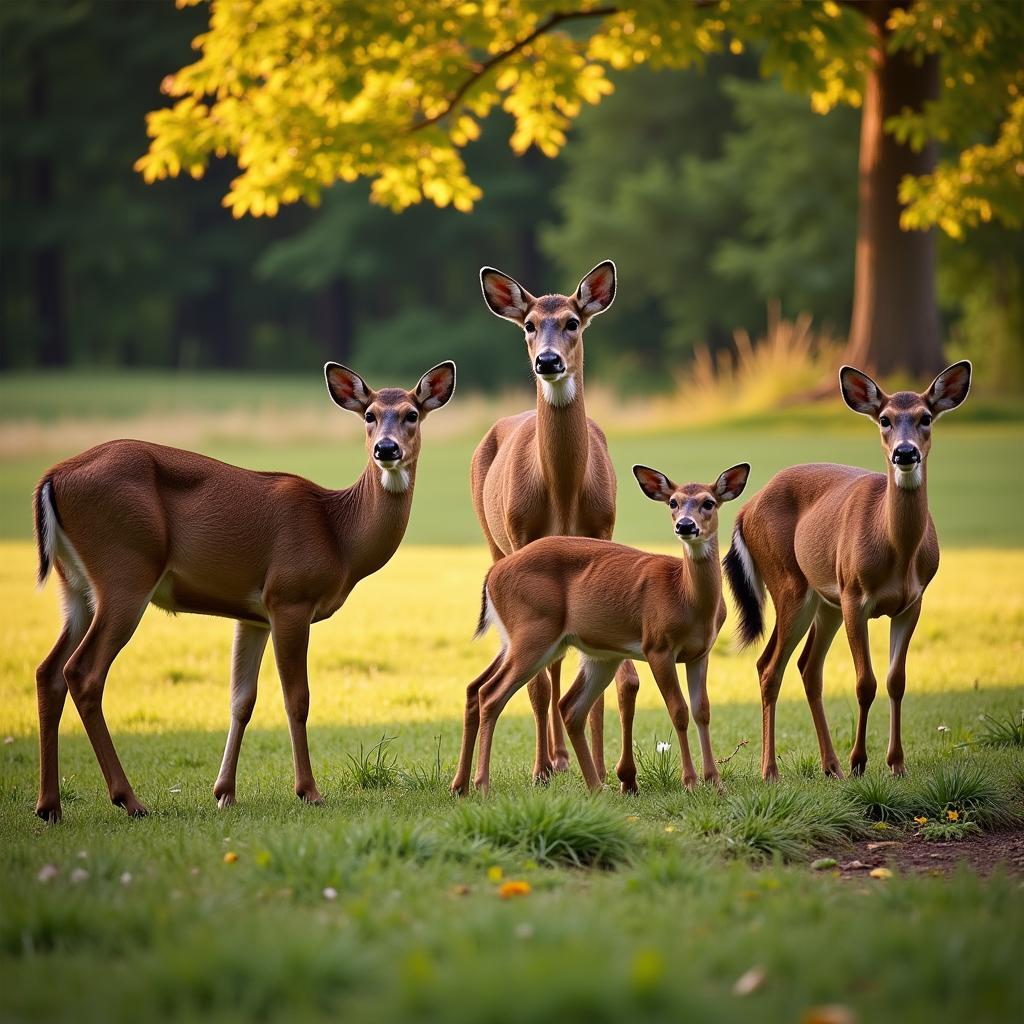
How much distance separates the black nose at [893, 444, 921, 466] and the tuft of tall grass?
84.3 inches

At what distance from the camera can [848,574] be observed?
704 cm

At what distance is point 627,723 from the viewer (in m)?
6.90

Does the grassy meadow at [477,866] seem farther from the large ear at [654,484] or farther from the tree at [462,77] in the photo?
the tree at [462,77]

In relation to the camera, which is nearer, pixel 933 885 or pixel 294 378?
pixel 933 885

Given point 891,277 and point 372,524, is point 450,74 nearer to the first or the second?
point 372,524

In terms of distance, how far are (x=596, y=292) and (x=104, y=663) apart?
2.94 m

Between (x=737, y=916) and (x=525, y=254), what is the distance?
5369 centimetres

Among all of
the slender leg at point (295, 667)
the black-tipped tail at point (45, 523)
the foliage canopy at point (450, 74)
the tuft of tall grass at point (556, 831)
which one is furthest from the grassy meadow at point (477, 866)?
the foliage canopy at point (450, 74)

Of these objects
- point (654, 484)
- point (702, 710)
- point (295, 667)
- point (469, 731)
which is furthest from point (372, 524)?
point (702, 710)

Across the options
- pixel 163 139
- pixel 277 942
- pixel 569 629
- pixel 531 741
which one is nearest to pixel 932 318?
pixel 163 139

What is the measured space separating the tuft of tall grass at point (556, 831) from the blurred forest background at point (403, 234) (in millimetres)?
37687

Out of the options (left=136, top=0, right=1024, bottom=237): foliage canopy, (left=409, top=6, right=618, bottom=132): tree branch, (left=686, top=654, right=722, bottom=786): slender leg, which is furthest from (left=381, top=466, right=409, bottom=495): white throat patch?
(left=409, top=6, right=618, bottom=132): tree branch

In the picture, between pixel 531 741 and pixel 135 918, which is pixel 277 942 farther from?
pixel 531 741

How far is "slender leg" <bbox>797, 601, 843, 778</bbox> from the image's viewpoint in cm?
725
